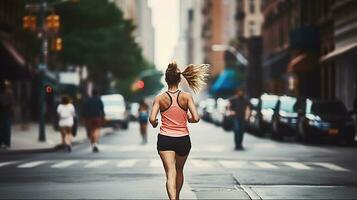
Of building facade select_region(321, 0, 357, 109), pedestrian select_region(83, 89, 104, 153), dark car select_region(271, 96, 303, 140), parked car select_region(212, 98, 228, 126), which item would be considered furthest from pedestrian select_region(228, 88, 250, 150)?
parked car select_region(212, 98, 228, 126)

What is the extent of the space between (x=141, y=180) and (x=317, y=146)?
15.8 meters

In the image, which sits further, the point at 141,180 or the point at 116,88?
the point at 116,88

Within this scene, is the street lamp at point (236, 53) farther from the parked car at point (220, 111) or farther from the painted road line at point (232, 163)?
the painted road line at point (232, 163)

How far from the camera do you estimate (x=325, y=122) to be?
33.0 metres

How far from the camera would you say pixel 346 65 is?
158 feet

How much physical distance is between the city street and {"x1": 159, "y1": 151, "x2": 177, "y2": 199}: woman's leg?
3103mm

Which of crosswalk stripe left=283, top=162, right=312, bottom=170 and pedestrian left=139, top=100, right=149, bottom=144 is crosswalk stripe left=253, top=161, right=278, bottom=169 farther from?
pedestrian left=139, top=100, right=149, bottom=144

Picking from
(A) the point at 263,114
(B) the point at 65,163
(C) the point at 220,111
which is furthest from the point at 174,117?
(C) the point at 220,111

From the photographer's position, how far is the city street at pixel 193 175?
14.6 metres

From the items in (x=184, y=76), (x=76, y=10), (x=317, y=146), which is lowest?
(x=317, y=146)

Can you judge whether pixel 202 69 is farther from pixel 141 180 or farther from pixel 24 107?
pixel 24 107

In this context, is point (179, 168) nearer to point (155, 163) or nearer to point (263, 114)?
point (155, 163)

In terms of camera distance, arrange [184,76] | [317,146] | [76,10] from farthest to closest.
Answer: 1. [76,10]
2. [317,146]
3. [184,76]

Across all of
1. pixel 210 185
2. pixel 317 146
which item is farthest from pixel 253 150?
pixel 210 185
